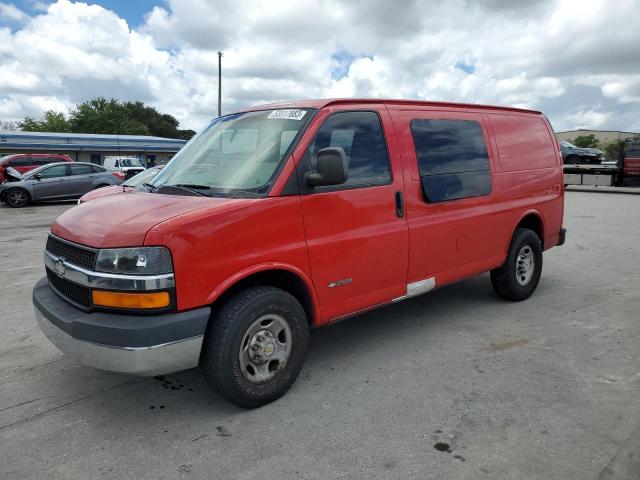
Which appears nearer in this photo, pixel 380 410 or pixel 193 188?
pixel 380 410

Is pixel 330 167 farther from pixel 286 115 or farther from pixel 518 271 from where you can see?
pixel 518 271

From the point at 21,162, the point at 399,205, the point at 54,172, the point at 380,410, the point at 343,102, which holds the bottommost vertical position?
the point at 380,410

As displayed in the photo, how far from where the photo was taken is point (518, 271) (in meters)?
5.54

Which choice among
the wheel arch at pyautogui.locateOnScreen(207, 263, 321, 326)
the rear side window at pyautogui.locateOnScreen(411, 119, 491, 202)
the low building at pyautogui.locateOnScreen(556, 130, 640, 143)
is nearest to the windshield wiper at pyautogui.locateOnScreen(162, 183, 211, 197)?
the wheel arch at pyautogui.locateOnScreen(207, 263, 321, 326)

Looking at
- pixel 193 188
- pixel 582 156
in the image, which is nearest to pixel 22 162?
pixel 193 188

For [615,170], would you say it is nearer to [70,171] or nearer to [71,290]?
[70,171]

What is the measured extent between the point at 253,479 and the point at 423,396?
4.47 ft

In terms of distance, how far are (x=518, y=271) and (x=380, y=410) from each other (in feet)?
9.91

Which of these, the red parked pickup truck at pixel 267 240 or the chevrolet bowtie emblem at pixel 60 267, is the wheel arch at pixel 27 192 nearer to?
the red parked pickup truck at pixel 267 240

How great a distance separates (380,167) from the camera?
3859 millimetres


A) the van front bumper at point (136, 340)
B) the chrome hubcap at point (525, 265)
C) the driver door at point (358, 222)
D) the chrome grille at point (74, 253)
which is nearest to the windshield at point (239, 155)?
the driver door at point (358, 222)

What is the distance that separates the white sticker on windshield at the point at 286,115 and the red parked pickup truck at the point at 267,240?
12mm

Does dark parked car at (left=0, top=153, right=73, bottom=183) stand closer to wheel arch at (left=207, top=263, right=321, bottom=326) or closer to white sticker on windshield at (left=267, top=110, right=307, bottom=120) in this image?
white sticker on windshield at (left=267, top=110, right=307, bottom=120)

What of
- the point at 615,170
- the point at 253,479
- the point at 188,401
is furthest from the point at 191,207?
the point at 615,170
